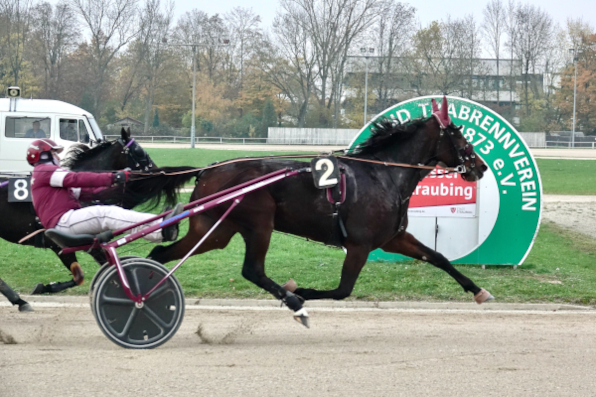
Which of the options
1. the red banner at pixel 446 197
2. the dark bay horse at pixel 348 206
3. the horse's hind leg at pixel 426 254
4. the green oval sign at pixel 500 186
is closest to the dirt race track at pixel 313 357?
the horse's hind leg at pixel 426 254

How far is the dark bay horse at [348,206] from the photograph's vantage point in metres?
5.46

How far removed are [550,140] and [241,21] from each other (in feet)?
73.0

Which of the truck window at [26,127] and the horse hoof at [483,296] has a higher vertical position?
the truck window at [26,127]

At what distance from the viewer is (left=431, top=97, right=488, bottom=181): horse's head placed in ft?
19.5

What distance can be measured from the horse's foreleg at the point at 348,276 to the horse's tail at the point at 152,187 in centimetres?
142

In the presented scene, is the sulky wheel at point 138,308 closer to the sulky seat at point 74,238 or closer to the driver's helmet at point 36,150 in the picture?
the sulky seat at point 74,238

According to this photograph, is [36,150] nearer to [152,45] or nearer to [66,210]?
[66,210]

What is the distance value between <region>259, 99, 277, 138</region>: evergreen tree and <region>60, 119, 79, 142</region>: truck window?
1167 inches

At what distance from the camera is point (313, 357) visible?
A: 4777mm

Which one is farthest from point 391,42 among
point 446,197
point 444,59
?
point 446,197

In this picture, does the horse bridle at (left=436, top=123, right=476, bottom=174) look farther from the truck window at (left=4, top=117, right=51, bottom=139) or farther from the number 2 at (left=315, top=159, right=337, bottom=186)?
the truck window at (left=4, top=117, right=51, bottom=139)

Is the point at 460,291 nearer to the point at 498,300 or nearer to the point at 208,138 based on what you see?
the point at 498,300

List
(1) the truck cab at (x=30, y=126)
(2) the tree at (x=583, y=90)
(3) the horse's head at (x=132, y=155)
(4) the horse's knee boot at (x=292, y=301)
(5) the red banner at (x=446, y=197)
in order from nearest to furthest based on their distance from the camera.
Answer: (4) the horse's knee boot at (x=292, y=301) < (3) the horse's head at (x=132, y=155) < (5) the red banner at (x=446, y=197) < (1) the truck cab at (x=30, y=126) < (2) the tree at (x=583, y=90)

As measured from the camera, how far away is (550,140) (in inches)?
1817
